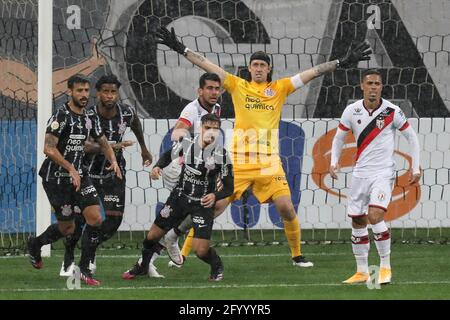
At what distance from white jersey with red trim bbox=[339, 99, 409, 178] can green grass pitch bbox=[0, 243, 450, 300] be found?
1049 mm

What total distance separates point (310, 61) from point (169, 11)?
2.25 m

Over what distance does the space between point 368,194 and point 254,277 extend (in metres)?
1.36

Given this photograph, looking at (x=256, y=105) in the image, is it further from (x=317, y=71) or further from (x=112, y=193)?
(x=112, y=193)

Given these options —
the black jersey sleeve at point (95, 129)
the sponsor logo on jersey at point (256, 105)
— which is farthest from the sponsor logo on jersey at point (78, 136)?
the sponsor logo on jersey at point (256, 105)

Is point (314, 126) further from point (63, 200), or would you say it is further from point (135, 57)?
point (63, 200)

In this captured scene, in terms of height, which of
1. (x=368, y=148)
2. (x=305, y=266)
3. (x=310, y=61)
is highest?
(x=310, y=61)

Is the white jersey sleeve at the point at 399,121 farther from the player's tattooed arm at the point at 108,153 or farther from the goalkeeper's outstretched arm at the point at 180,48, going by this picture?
the player's tattooed arm at the point at 108,153

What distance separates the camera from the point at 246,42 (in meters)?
18.8

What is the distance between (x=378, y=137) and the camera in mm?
12062

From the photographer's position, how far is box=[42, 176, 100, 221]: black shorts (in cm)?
1227

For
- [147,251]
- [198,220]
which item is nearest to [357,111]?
[198,220]

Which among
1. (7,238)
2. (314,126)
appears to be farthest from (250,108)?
(7,238)

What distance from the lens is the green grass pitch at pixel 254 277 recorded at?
35.6ft

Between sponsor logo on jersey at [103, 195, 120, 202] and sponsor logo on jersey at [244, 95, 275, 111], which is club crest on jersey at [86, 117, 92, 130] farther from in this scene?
sponsor logo on jersey at [244, 95, 275, 111]
